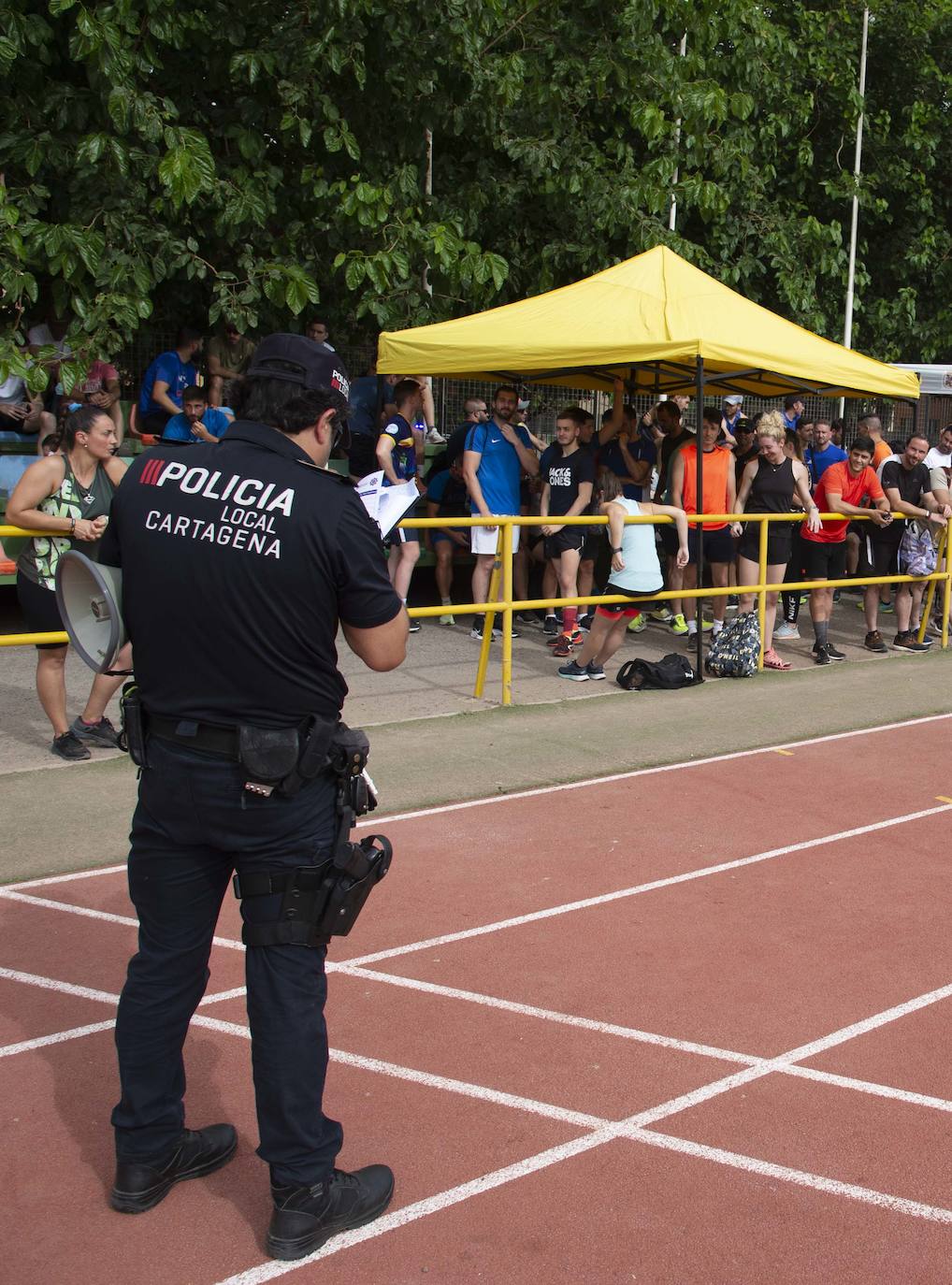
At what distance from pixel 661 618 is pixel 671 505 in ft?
6.60

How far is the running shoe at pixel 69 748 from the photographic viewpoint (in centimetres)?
744

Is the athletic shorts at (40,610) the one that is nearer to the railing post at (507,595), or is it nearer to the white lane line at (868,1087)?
the railing post at (507,595)

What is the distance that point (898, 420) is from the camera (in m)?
20.3

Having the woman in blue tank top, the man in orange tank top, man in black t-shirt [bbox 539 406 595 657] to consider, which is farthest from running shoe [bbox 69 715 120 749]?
the man in orange tank top

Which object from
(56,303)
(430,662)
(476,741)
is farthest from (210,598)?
(56,303)

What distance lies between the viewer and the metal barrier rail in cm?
861

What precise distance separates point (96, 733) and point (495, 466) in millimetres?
4946

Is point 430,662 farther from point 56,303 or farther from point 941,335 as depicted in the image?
point 941,335

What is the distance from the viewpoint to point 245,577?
3039 mm

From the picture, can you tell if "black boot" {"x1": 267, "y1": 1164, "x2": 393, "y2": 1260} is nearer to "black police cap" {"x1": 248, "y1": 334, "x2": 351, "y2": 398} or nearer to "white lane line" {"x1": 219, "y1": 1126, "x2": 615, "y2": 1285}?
"white lane line" {"x1": 219, "y1": 1126, "x2": 615, "y2": 1285}

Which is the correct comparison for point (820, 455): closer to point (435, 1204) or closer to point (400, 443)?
point (400, 443)

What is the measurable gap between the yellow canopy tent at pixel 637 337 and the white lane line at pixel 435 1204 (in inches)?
289

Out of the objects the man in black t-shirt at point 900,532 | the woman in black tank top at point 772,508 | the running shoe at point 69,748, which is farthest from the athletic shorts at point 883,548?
the running shoe at point 69,748

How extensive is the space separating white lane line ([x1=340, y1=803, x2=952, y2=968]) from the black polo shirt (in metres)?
2.05
